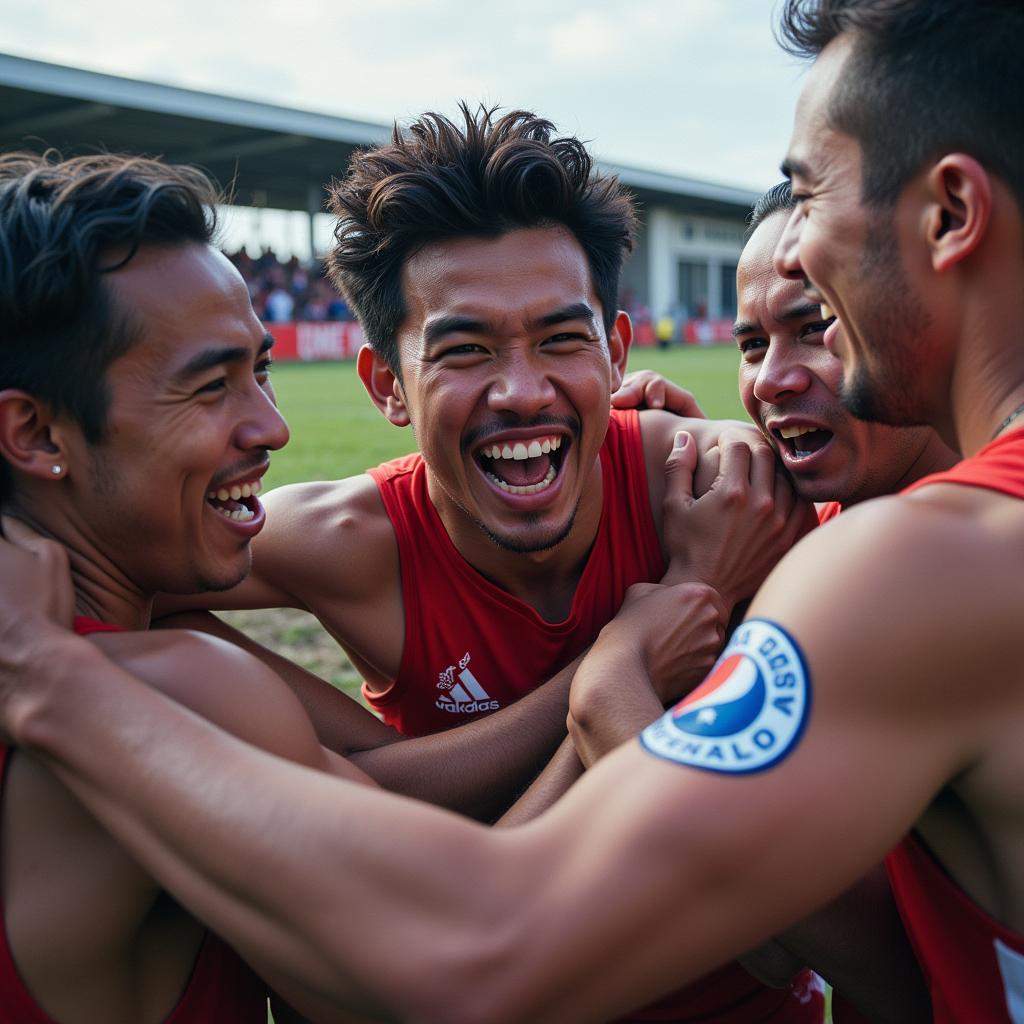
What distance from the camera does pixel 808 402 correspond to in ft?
10.7

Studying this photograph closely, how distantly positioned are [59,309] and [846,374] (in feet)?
5.53

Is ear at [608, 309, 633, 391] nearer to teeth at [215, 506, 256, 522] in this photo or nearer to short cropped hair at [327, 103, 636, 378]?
short cropped hair at [327, 103, 636, 378]

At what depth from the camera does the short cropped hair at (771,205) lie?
11.2 ft

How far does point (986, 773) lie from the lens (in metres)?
1.68

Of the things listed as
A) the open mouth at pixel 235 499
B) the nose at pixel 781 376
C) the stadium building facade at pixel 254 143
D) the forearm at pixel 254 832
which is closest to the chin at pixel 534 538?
the nose at pixel 781 376

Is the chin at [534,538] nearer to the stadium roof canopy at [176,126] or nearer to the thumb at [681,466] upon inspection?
the thumb at [681,466]

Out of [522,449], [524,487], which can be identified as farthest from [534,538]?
[522,449]

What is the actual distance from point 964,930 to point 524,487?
6.17ft

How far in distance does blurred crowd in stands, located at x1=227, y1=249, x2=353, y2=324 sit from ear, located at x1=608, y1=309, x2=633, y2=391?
3426cm

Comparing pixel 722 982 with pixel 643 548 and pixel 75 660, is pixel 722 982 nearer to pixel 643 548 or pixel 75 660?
pixel 643 548

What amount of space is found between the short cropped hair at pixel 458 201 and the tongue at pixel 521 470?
0.54m

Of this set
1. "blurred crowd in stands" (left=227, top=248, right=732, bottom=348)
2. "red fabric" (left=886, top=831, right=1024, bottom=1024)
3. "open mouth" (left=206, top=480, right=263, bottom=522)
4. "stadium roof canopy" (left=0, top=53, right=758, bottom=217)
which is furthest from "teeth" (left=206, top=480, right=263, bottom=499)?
"blurred crowd in stands" (left=227, top=248, right=732, bottom=348)

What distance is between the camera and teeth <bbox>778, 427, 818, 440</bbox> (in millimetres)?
3285

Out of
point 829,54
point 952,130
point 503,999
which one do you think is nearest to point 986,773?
→ point 503,999
